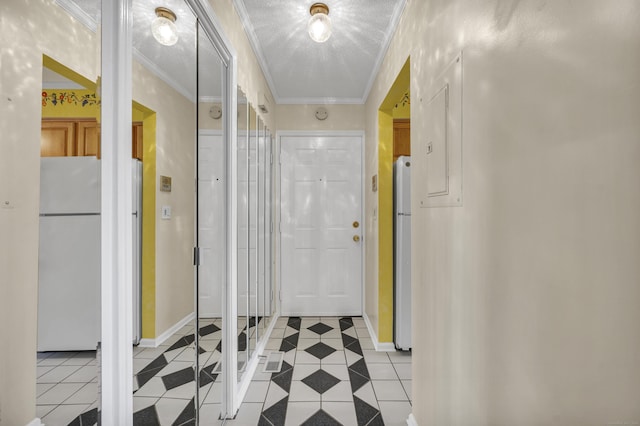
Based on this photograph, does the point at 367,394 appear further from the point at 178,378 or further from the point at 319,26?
the point at 319,26

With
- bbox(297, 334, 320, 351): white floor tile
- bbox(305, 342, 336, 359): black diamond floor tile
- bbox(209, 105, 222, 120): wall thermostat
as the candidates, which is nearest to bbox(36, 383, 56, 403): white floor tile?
bbox(209, 105, 222, 120): wall thermostat

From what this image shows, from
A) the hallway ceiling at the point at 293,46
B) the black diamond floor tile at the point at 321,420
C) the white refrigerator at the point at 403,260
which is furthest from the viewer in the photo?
the white refrigerator at the point at 403,260

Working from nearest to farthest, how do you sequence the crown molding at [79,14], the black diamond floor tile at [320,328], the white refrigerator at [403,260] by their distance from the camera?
the crown molding at [79,14]
the white refrigerator at [403,260]
the black diamond floor tile at [320,328]

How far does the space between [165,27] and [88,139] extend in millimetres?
666

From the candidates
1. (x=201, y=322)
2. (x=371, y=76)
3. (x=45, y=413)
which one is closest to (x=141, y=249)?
(x=45, y=413)

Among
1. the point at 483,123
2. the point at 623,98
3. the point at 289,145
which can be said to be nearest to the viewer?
the point at 623,98

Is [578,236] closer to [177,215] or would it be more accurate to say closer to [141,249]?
[141,249]

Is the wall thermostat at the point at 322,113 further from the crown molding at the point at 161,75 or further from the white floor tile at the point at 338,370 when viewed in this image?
the white floor tile at the point at 338,370

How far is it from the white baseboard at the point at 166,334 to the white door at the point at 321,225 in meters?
2.37

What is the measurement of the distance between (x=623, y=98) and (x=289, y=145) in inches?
133

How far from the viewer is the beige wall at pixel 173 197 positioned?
1.13 metres

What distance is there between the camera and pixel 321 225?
3.73 meters

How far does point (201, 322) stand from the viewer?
1.47 metres

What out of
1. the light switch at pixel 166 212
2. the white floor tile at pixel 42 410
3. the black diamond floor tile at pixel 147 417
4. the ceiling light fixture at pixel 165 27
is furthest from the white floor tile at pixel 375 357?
the ceiling light fixture at pixel 165 27
